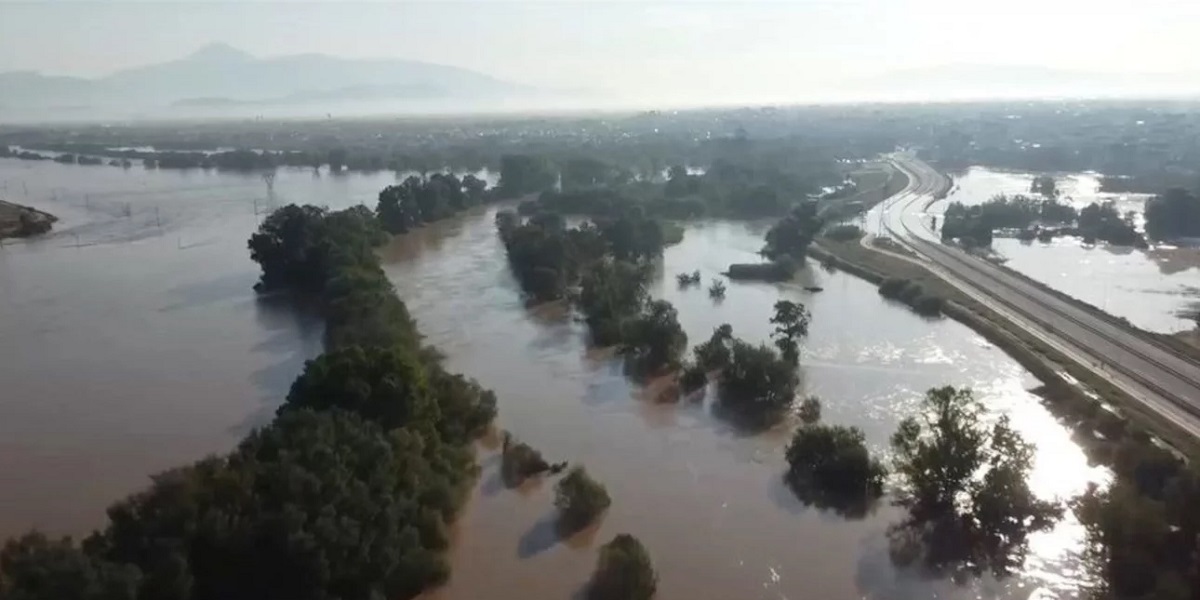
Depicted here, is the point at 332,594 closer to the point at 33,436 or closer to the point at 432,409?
the point at 432,409

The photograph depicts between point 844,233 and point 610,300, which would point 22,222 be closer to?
point 610,300

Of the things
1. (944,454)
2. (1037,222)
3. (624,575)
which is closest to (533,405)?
(624,575)

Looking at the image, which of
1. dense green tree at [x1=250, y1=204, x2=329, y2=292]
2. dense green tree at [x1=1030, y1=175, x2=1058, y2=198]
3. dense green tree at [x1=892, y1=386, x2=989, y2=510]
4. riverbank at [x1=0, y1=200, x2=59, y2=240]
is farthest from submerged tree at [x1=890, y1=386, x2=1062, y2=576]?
riverbank at [x1=0, y1=200, x2=59, y2=240]

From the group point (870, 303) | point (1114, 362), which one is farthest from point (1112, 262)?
point (1114, 362)

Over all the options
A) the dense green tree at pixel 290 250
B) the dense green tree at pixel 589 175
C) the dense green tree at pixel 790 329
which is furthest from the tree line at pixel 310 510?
the dense green tree at pixel 589 175

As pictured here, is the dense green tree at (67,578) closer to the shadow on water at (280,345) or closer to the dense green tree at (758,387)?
the shadow on water at (280,345)

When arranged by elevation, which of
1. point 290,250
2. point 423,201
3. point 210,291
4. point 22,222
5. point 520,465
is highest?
point 423,201

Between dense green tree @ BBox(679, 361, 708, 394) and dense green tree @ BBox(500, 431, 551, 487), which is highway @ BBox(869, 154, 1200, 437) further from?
dense green tree @ BBox(500, 431, 551, 487)
